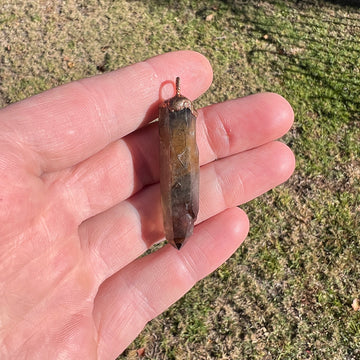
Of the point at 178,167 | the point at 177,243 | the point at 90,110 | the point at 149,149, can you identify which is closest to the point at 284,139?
the point at 149,149

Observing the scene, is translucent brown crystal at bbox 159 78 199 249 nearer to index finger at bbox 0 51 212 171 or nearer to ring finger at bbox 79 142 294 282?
index finger at bbox 0 51 212 171

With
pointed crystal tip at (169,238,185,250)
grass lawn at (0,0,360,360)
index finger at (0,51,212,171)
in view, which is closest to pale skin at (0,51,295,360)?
index finger at (0,51,212,171)

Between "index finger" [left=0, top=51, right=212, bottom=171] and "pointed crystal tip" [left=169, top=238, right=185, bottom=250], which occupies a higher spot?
"index finger" [left=0, top=51, right=212, bottom=171]

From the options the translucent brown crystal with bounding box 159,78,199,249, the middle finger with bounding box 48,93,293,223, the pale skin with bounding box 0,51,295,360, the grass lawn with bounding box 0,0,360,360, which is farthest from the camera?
the grass lawn with bounding box 0,0,360,360

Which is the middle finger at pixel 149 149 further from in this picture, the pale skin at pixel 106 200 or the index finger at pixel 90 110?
the index finger at pixel 90 110

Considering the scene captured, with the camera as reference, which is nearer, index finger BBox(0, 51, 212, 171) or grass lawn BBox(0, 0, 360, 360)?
index finger BBox(0, 51, 212, 171)

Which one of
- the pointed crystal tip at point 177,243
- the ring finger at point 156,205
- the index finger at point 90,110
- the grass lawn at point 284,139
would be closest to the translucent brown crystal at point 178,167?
the pointed crystal tip at point 177,243

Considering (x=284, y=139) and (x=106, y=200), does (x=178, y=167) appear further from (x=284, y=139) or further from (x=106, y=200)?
(x=284, y=139)
